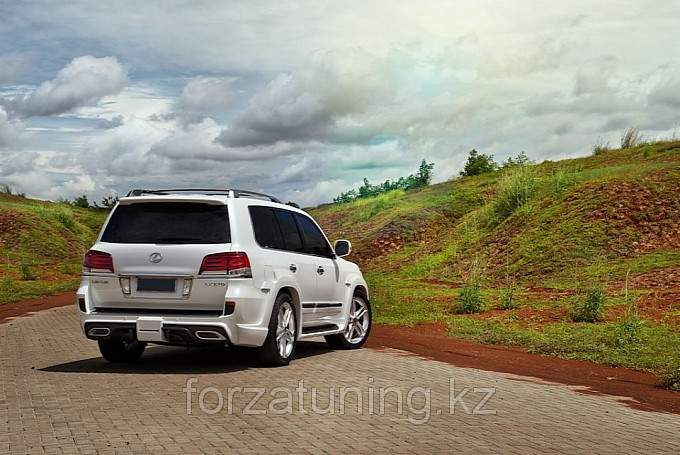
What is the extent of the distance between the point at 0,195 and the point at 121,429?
47016 millimetres

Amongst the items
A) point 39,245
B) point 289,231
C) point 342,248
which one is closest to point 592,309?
point 342,248

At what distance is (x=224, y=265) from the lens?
9938 millimetres

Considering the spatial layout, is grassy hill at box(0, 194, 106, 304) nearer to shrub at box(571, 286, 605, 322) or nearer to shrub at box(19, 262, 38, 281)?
shrub at box(19, 262, 38, 281)

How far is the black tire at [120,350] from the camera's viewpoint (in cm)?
1107

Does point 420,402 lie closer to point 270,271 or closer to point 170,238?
point 270,271

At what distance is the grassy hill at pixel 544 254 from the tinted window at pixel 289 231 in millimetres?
4832

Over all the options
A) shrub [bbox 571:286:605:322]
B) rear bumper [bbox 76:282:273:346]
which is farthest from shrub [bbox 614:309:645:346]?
rear bumper [bbox 76:282:273:346]

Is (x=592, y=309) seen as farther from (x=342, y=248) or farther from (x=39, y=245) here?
(x=39, y=245)

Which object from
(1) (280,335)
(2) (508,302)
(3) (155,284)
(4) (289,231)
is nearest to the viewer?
(3) (155,284)

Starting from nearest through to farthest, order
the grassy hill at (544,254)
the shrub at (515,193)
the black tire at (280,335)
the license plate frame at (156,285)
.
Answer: the license plate frame at (156,285) → the black tire at (280,335) → the grassy hill at (544,254) → the shrub at (515,193)

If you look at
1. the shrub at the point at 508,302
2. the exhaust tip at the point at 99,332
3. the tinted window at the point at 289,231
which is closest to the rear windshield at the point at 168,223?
the exhaust tip at the point at 99,332

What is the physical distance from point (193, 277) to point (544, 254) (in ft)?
60.9

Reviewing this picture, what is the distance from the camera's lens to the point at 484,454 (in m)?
6.67

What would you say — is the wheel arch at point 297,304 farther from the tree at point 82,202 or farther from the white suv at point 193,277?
the tree at point 82,202
